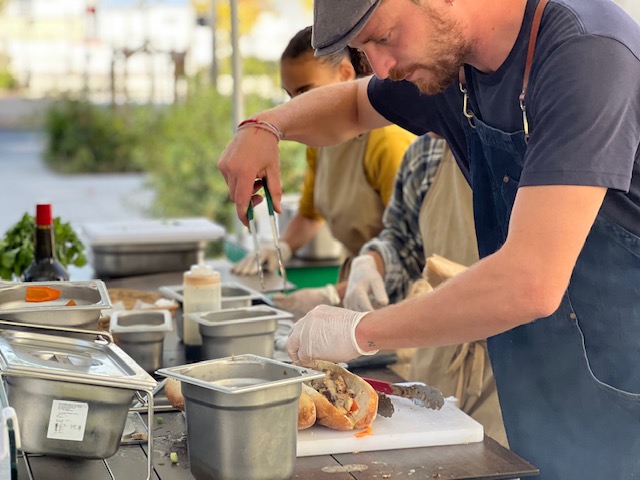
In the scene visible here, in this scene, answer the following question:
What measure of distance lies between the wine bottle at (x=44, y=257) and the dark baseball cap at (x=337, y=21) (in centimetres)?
115

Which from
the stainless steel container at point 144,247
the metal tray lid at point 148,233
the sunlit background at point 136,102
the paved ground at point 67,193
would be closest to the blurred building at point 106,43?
the sunlit background at point 136,102

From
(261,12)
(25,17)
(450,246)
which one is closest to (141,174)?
(261,12)

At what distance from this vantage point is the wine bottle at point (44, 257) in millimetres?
2463

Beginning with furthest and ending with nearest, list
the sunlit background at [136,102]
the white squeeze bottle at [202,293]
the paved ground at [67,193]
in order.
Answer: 1. the paved ground at [67,193]
2. the sunlit background at [136,102]
3. the white squeeze bottle at [202,293]

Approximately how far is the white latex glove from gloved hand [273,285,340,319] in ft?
3.36

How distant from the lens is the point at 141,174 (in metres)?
11.7

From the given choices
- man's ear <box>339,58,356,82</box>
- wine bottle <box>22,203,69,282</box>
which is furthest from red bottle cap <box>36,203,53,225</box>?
man's ear <box>339,58,356,82</box>

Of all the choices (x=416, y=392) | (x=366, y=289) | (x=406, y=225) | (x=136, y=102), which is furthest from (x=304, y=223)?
(x=136, y=102)

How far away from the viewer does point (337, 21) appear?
5.06 feet

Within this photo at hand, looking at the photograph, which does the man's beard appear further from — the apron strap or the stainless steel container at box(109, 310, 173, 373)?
the stainless steel container at box(109, 310, 173, 373)

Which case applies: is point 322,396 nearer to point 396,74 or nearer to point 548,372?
point 548,372

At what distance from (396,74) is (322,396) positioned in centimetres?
61

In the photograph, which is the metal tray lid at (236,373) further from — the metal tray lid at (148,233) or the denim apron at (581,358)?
the metal tray lid at (148,233)

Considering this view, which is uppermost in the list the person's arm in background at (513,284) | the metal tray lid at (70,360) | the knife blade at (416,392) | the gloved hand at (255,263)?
the person's arm in background at (513,284)
